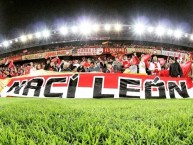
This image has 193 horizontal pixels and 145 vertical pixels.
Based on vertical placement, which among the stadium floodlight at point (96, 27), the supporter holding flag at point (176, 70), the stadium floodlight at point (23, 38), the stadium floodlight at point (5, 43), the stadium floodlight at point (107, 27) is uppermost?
the stadium floodlight at point (107, 27)

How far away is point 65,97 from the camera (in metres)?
10.1

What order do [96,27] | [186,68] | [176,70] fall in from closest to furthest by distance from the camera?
[176,70], [186,68], [96,27]

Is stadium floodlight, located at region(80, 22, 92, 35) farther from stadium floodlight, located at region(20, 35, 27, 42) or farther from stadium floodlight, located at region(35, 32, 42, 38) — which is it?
stadium floodlight, located at region(20, 35, 27, 42)

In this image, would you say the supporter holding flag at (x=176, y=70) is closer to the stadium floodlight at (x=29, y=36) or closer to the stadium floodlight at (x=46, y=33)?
the stadium floodlight at (x=46, y=33)

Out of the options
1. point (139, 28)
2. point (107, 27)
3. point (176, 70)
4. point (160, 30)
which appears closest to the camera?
point (176, 70)

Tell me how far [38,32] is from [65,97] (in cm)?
3028

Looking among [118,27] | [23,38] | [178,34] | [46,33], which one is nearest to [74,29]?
[46,33]

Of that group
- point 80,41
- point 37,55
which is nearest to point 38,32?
point 37,55

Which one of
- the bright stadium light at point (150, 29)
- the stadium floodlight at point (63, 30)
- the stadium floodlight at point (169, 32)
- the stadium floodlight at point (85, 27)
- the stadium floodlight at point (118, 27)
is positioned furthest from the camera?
the stadium floodlight at point (63, 30)

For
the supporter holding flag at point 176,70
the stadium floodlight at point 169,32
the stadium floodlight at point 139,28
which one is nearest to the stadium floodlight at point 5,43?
the stadium floodlight at point 139,28

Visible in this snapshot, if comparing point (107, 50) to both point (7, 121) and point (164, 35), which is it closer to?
point (164, 35)

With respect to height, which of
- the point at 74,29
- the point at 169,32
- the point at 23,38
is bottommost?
the point at 74,29

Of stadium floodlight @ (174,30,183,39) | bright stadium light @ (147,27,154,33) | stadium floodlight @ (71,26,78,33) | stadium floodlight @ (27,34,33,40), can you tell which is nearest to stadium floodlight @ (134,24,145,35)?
bright stadium light @ (147,27,154,33)

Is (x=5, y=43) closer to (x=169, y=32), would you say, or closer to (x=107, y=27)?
(x=107, y=27)
